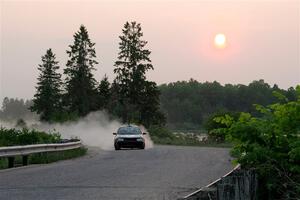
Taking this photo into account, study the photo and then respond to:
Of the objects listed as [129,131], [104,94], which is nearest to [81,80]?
[104,94]

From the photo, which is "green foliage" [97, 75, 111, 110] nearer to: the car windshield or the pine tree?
the pine tree

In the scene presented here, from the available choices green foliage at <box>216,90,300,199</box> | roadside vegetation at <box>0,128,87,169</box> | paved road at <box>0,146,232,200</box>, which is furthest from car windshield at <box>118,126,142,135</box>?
green foliage at <box>216,90,300,199</box>

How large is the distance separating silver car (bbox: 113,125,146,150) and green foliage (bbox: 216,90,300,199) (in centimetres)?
2789

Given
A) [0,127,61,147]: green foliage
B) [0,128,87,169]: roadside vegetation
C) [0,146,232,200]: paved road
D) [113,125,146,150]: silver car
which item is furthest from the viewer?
[113,125,146,150]: silver car

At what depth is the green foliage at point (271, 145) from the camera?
11930 mm

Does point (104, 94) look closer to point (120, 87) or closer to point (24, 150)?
point (120, 87)

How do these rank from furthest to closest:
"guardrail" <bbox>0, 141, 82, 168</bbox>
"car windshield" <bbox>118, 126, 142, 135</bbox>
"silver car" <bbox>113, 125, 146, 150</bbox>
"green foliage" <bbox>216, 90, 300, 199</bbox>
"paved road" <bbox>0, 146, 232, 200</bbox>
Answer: "car windshield" <bbox>118, 126, 142, 135</bbox>, "silver car" <bbox>113, 125, 146, 150</bbox>, "guardrail" <bbox>0, 141, 82, 168</bbox>, "paved road" <bbox>0, 146, 232, 200</bbox>, "green foliage" <bbox>216, 90, 300, 199</bbox>

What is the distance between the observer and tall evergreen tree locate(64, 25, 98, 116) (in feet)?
326

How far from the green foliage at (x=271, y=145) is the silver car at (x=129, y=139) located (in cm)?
2789

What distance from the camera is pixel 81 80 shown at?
99.8 metres

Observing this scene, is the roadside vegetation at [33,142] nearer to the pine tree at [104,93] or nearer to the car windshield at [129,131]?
the car windshield at [129,131]

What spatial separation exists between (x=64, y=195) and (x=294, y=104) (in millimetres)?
5056

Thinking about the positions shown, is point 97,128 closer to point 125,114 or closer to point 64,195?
point 125,114

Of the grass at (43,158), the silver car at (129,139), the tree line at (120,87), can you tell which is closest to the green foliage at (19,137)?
the grass at (43,158)
